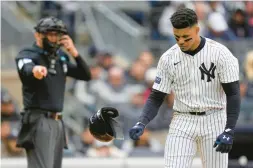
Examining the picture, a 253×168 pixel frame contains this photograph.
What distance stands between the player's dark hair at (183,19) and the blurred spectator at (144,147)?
410cm

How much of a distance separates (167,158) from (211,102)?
0.61m

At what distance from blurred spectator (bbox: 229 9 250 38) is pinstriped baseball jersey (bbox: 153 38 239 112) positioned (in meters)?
6.89

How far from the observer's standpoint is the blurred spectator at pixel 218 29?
13.3 metres

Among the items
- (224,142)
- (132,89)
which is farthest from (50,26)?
(132,89)

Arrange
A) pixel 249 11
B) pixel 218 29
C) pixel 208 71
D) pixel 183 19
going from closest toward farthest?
pixel 183 19 < pixel 208 71 < pixel 218 29 < pixel 249 11

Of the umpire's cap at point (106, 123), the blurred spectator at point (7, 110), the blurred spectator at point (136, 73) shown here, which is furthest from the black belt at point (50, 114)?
the blurred spectator at point (136, 73)

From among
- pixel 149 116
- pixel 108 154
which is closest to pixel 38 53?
pixel 149 116

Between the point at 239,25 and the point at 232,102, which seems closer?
the point at 232,102

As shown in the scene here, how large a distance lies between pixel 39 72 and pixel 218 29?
6542mm

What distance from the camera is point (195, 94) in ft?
21.9

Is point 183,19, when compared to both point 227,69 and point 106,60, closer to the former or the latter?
point 227,69

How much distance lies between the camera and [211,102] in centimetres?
669

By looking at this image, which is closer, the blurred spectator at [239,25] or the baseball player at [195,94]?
the baseball player at [195,94]

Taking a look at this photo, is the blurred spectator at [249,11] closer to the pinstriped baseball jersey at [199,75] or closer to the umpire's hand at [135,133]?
the pinstriped baseball jersey at [199,75]
